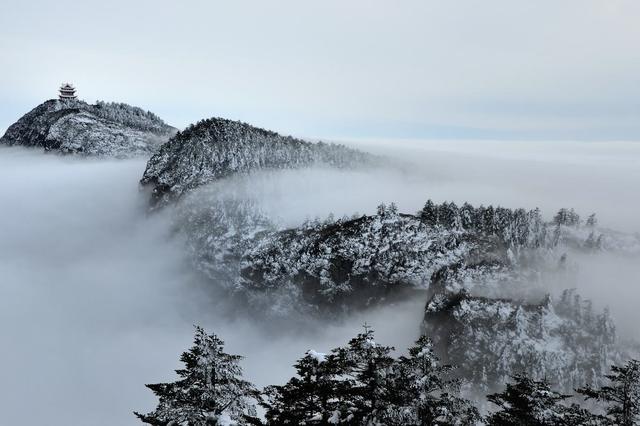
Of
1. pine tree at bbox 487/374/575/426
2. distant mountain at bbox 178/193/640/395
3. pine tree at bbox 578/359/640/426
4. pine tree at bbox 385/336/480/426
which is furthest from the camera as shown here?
distant mountain at bbox 178/193/640/395

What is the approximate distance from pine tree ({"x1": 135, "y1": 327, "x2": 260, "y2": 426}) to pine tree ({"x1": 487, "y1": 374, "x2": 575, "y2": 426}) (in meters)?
17.2

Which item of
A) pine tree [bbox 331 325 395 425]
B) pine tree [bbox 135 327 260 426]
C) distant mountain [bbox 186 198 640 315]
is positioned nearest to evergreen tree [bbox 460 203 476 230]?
distant mountain [bbox 186 198 640 315]

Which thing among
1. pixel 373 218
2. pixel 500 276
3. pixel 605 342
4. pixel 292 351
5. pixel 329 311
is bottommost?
pixel 292 351

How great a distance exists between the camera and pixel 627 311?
152625 millimetres

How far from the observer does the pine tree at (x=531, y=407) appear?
26.5m

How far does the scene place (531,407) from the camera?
90.2 ft

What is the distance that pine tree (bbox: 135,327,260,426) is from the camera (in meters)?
22.3

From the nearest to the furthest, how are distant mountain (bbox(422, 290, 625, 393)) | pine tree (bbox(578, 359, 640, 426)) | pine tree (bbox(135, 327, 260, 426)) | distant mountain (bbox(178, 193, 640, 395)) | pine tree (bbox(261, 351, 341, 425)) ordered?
pine tree (bbox(135, 327, 260, 426)) → pine tree (bbox(261, 351, 341, 425)) → pine tree (bbox(578, 359, 640, 426)) → distant mountain (bbox(422, 290, 625, 393)) → distant mountain (bbox(178, 193, 640, 395))

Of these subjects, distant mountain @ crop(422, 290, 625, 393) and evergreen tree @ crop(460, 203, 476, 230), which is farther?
evergreen tree @ crop(460, 203, 476, 230)

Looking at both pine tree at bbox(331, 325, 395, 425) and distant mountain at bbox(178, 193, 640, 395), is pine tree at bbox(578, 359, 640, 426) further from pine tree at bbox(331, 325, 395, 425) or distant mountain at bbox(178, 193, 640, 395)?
distant mountain at bbox(178, 193, 640, 395)

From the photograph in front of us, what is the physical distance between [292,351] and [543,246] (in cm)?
11944

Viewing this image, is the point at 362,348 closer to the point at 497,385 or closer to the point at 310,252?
the point at 497,385

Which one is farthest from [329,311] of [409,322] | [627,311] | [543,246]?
[627,311]

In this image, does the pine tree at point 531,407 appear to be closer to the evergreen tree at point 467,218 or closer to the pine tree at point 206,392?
the pine tree at point 206,392
